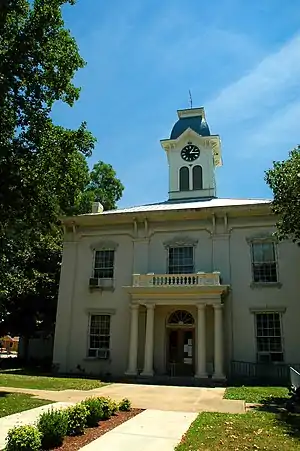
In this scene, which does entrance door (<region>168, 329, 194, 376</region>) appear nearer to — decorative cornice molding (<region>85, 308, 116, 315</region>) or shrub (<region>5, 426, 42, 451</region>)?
decorative cornice molding (<region>85, 308, 116, 315</region>)

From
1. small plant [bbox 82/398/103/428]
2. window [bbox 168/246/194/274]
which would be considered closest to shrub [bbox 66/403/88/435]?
small plant [bbox 82/398/103/428]

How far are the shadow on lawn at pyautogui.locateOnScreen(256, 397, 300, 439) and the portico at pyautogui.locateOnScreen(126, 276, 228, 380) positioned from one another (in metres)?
5.93

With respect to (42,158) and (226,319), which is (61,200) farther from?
(226,319)

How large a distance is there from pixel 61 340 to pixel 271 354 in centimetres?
1133

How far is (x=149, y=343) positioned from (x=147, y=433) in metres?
12.2

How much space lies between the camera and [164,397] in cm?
1350

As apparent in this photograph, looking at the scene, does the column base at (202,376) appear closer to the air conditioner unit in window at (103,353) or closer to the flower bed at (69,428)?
the air conditioner unit in window at (103,353)

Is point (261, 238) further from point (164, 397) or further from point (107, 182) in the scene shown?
point (107, 182)

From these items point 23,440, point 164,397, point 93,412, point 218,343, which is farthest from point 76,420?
point 218,343

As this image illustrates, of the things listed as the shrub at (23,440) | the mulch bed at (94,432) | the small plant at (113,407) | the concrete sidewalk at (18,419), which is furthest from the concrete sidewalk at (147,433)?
the concrete sidewalk at (18,419)

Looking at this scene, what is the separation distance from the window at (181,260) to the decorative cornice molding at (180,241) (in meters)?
0.20

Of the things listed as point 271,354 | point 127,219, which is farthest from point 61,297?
point 271,354

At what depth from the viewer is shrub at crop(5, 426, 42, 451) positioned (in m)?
5.78

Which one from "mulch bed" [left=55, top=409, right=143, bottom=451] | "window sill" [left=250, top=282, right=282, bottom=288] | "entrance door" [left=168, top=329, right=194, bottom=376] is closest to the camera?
"mulch bed" [left=55, top=409, right=143, bottom=451]
